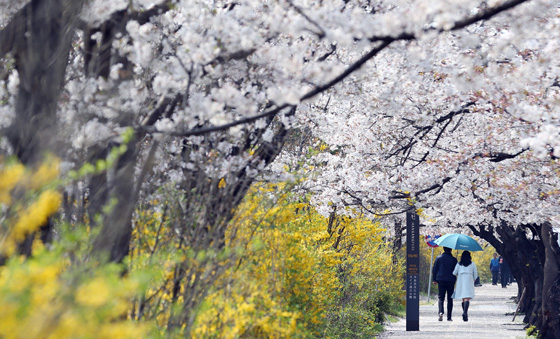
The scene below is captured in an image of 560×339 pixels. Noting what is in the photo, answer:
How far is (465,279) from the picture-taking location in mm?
20062

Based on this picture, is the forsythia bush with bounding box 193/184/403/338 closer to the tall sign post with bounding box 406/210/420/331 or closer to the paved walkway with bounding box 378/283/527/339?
the paved walkway with bounding box 378/283/527/339

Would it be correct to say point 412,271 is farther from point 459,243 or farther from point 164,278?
point 164,278

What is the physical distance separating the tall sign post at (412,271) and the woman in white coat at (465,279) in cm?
263

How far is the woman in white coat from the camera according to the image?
20.0 metres

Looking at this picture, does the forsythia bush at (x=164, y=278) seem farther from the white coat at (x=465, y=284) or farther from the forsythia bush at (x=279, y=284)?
the white coat at (x=465, y=284)

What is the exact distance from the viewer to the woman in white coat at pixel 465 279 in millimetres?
20016

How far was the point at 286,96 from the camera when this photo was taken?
4922mm

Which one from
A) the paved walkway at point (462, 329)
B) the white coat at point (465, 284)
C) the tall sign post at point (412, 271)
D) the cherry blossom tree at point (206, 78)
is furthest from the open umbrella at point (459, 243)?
the cherry blossom tree at point (206, 78)

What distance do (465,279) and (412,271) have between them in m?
2.96

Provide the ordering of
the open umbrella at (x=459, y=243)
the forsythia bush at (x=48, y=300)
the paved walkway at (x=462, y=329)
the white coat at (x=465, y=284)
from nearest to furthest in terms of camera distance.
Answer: the forsythia bush at (x=48, y=300), the paved walkway at (x=462, y=329), the white coat at (x=465, y=284), the open umbrella at (x=459, y=243)

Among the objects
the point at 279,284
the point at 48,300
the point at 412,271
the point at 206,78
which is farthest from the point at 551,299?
the point at 48,300

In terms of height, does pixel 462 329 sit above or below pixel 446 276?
below

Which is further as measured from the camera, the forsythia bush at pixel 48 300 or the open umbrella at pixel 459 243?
the open umbrella at pixel 459 243

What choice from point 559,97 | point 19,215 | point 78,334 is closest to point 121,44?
point 19,215
